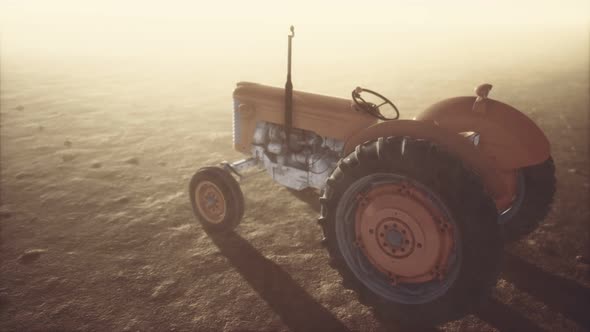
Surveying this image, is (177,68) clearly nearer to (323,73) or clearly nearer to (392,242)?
(323,73)

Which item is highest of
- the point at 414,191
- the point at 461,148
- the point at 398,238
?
the point at 461,148

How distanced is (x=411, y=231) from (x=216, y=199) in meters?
1.94

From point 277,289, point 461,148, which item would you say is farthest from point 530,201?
point 277,289

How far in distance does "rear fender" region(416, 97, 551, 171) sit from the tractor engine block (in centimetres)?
107

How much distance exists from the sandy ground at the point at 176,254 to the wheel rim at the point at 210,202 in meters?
0.20

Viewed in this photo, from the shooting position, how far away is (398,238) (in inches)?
101

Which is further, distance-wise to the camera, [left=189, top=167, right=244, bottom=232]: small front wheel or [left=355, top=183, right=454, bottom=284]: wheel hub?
[left=189, top=167, right=244, bottom=232]: small front wheel

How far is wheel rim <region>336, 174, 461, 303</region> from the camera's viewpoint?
241 cm

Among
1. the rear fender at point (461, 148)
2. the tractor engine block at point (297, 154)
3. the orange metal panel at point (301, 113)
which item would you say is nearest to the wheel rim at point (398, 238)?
the rear fender at point (461, 148)

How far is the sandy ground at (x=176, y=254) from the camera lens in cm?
274

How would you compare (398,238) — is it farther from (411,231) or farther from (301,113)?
(301,113)

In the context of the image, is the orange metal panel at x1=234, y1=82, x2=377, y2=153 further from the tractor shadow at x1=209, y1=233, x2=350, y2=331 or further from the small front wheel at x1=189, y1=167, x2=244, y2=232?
the tractor shadow at x1=209, y1=233, x2=350, y2=331

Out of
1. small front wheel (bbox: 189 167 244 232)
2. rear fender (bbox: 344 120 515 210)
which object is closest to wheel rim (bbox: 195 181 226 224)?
small front wheel (bbox: 189 167 244 232)

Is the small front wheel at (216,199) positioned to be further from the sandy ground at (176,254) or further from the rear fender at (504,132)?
the rear fender at (504,132)
